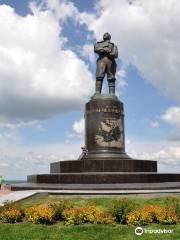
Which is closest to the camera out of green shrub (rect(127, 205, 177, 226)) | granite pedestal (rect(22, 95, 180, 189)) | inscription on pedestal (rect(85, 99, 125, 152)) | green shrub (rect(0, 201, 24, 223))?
green shrub (rect(127, 205, 177, 226))

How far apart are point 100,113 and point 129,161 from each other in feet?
10.4

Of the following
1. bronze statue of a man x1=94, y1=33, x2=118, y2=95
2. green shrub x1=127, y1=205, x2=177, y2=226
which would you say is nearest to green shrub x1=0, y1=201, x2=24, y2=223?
green shrub x1=127, y1=205, x2=177, y2=226

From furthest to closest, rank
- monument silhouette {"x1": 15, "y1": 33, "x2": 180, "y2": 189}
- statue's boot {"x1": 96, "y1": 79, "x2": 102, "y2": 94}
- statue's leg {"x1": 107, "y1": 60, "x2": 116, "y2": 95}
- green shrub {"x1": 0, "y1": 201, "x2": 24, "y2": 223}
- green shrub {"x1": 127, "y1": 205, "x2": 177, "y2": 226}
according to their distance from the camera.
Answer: statue's leg {"x1": 107, "y1": 60, "x2": 116, "y2": 95} → statue's boot {"x1": 96, "y1": 79, "x2": 102, "y2": 94} → monument silhouette {"x1": 15, "y1": 33, "x2": 180, "y2": 189} → green shrub {"x1": 0, "y1": 201, "x2": 24, "y2": 223} → green shrub {"x1": 127, "y1": 205, "x2": 177, "y2": 226}

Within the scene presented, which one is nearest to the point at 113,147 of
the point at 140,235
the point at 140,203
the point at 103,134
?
the point at 103,134

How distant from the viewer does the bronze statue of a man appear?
2370 cm

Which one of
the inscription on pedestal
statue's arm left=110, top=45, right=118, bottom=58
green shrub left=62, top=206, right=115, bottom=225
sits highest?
statue's arm left=110, top=45, right=118, bottom=58

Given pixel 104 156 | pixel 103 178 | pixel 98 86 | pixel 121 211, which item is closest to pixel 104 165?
pixel 104 156

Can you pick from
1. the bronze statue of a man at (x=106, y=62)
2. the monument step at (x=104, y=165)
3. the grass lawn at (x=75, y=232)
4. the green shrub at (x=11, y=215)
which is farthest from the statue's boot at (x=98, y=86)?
the grass lawn at (x=75, y=232)

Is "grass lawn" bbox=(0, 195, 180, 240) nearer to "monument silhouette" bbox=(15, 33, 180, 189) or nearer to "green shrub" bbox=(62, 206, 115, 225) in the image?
"green shrub" bbox=(62, 206, 115, 225)

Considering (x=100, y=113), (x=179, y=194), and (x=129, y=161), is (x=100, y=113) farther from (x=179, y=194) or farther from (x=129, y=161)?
(x=179, y=194)

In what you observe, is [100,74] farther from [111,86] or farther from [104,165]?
[104,165]

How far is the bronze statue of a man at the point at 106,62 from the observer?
2370 centimetres

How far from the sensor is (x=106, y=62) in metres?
23.8

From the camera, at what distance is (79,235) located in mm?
8852
